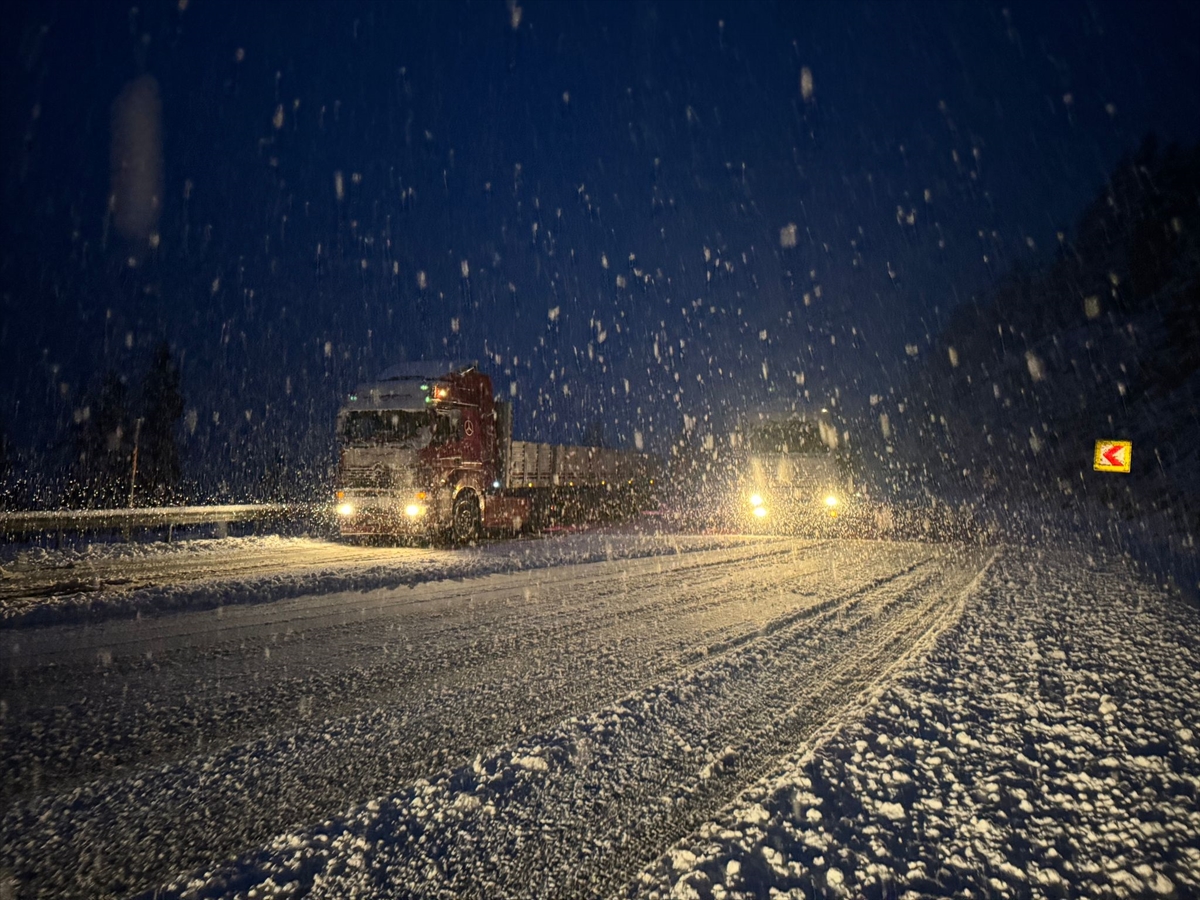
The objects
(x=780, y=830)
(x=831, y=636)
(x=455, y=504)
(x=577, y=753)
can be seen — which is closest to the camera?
(x=780, y=830)

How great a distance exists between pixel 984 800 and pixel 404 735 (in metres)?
2.88

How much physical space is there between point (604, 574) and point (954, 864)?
7761 millimetres

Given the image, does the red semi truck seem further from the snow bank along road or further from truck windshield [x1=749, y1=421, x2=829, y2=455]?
truck windshield [x1=749, y1=421, x2=829, y2=455]

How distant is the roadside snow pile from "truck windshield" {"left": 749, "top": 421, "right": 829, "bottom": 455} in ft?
44.6

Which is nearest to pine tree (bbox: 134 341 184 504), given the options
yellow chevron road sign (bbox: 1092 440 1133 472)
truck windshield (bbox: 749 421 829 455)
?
truck windshield (bbox: 749 421 829 455)

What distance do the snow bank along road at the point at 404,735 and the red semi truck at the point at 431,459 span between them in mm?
6567

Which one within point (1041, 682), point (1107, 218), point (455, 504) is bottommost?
point (1041, 682)

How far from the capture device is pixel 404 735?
359 centimetres

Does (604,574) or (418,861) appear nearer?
(418,861)

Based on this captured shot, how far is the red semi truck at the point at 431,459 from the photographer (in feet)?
45.6

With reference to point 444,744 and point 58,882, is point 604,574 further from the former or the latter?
point 58,882

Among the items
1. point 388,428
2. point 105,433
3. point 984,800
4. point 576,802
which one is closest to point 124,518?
point 388,428

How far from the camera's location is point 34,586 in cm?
881

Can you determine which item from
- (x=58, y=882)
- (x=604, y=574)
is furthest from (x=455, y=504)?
(x=58, y=882)
